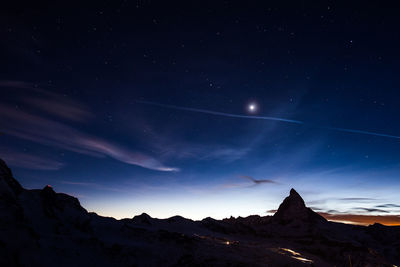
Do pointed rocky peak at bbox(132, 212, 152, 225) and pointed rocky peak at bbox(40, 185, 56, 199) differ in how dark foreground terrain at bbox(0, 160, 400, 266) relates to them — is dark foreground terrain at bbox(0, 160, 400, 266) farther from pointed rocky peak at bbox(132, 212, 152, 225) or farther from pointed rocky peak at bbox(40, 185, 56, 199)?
pointed rocky peak at bbox(132, 212, 152, 225)

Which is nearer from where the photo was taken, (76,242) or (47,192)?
(76,242)

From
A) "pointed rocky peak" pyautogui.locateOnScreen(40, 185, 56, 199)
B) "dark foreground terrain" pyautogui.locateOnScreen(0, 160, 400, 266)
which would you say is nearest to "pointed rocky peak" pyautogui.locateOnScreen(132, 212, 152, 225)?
"dark foreground terrain" pyautogui.locateOnScreen(0, 160, 400, 266)

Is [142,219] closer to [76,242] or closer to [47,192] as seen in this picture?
[47,192]

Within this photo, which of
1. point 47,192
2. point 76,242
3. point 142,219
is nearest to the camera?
point 76,242

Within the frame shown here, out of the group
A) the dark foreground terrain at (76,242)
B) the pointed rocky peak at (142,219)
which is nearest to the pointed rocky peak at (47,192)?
the dark foreground terrain at (76,242)

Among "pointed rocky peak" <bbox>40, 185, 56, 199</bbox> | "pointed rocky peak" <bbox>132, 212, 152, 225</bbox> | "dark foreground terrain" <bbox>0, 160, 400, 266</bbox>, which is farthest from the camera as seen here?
"pointed rocky peak" <bbox>132, 212, 152, 225</bbox>

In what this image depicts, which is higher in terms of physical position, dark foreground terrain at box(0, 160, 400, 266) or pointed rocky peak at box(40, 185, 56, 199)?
pointed rocky peak at box(40, 185, 56, 199)

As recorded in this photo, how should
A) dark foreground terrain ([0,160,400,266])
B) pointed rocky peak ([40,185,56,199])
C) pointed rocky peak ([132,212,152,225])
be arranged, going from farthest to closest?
1. pointed rocky peak ([132,212,152,225])
2. pointed rocky peak ([40,185,56,199])
3. dark foreground terrain ([0,160,400,266])

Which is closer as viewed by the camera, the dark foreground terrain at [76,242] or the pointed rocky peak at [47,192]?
the dark foreground terrain at [76,242]

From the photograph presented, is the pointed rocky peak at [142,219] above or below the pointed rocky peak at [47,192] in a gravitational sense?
below

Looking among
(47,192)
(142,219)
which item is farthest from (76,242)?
(142,219)

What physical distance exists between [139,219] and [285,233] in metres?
157

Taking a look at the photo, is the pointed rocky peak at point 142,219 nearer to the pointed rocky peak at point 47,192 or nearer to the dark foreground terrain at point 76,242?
the dark foreground terrain at point 76,242

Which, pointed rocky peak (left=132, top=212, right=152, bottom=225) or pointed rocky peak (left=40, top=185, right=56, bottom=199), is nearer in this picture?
pointed rocky peak (left=40, top=185, right=56, bottom=199)
